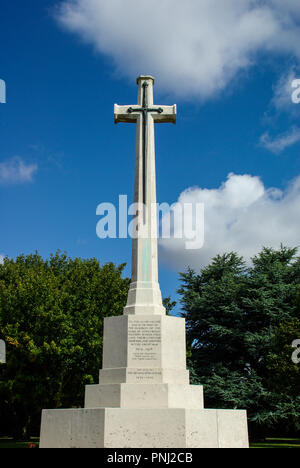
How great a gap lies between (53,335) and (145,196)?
12.9 m

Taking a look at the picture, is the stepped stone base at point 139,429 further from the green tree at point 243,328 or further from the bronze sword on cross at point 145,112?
the green tree at point 243,328

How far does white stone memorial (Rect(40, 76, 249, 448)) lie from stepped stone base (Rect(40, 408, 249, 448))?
16 millimetres

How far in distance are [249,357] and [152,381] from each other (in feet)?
74.6

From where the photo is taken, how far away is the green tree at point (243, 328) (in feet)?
A: 90.9

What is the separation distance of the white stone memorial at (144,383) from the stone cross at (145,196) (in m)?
0.02

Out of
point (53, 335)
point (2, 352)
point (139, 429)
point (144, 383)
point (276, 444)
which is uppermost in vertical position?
point (53, 335)

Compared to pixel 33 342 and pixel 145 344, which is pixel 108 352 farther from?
pixel 33 342

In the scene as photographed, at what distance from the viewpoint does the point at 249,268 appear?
3400 cm

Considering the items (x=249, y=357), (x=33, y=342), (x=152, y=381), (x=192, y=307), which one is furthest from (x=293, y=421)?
(x=152, y=381)

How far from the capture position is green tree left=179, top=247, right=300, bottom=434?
27.7m

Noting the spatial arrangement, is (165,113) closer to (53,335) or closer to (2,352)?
(53,335)

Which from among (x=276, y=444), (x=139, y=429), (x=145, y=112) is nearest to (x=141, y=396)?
(x=139, y=429)

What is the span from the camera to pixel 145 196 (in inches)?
442
